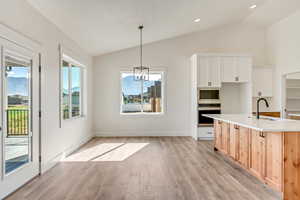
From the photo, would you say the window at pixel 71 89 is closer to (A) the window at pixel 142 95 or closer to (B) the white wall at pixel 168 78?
(B) the white wall at pixel 168 78

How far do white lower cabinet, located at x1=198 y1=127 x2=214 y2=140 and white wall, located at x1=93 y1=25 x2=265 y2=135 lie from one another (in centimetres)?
81

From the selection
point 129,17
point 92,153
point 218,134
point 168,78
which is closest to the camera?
point 129,17

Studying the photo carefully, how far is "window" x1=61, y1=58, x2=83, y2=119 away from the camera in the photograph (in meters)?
5.18

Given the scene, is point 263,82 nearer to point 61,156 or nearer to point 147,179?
point 147,179

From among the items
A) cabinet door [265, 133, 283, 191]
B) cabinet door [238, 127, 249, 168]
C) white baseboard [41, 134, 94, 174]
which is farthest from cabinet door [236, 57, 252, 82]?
white baseboard [41, 134, 94, 174]

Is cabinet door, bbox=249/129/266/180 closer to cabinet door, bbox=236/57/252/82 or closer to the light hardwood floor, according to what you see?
the light hardwood floor

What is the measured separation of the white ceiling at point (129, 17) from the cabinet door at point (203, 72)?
1120 millimetres

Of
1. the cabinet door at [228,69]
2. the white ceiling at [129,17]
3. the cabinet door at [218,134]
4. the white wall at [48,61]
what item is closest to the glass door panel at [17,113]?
the white wall at [48,61]

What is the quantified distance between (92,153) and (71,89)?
1707mm

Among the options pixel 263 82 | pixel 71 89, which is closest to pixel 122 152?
pixel 71 89

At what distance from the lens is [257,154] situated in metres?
3.26

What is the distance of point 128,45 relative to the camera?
23.0 feet

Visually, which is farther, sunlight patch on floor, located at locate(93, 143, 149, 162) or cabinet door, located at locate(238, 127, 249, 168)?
sunlight patch on floor, located at locate(93, 143, 149, 162)

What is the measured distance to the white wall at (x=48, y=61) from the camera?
3.01 m
